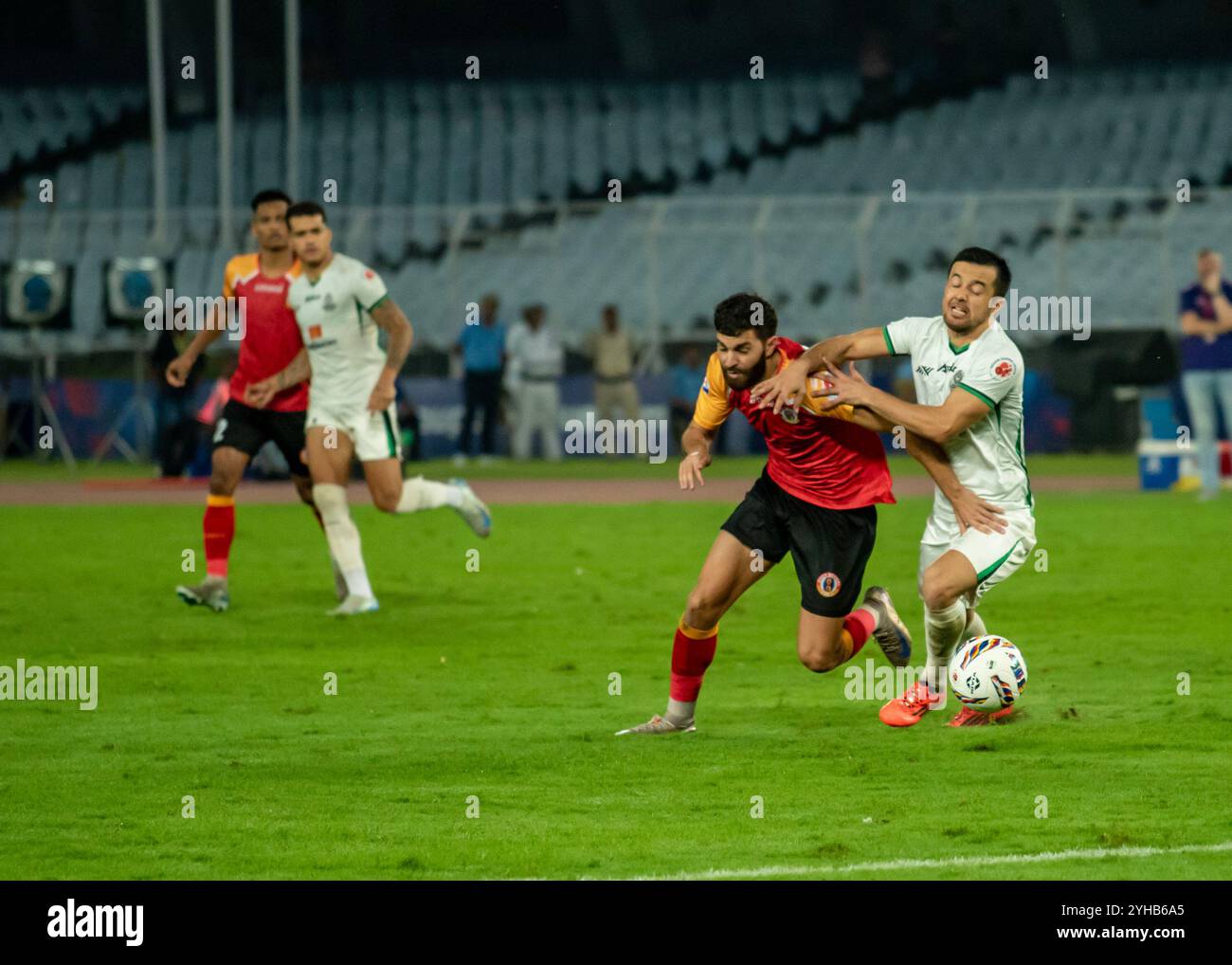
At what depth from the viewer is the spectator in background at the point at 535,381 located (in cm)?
2755

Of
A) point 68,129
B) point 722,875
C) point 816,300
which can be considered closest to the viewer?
point 722,875

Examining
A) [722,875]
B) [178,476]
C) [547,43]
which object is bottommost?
[722,875]

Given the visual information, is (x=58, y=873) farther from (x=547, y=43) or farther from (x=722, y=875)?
(x=547, y=43)

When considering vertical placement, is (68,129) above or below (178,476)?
above

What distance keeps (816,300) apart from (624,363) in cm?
374

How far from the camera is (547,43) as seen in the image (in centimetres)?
3903

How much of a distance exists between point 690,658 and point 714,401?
1027 mm

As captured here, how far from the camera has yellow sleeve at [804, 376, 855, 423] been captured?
28.0 feet

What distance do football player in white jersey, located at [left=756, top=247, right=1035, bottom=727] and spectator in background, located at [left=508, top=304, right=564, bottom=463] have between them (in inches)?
728

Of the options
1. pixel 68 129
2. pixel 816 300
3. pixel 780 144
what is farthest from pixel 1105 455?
pixel 68 129

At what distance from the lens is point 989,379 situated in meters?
8.70

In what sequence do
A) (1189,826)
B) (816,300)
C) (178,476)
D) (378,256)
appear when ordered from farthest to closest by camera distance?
1. (378,256)
2. (816,300)
3. (178,476)
4. (1189,826)

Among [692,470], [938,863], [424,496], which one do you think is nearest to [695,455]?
[692,470]
